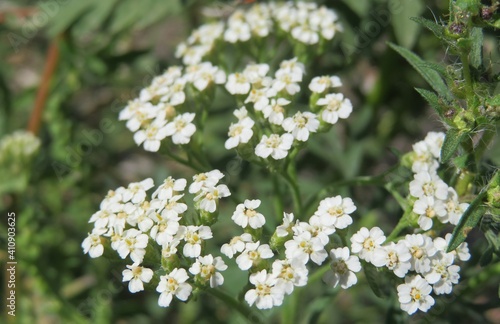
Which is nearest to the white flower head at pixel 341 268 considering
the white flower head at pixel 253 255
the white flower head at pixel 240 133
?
the white flower head at pixel 253 255

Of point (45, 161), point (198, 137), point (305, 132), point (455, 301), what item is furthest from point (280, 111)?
point (45, 161)

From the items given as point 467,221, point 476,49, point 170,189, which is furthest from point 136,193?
point 476,49

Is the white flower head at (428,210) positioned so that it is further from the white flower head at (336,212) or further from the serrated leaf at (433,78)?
the serrated leaf at (433,78)

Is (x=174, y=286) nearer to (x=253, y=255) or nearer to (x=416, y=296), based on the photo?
(x=253, y=255)

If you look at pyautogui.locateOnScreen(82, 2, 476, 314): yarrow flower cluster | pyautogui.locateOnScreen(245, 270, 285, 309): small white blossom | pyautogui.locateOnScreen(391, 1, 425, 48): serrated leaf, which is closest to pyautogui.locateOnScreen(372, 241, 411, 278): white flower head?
pyautogui.locateOnScreen(82, 2, 476, 314): yarrow flower cluster

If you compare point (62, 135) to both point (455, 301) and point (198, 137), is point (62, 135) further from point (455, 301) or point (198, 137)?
point (455, 301)

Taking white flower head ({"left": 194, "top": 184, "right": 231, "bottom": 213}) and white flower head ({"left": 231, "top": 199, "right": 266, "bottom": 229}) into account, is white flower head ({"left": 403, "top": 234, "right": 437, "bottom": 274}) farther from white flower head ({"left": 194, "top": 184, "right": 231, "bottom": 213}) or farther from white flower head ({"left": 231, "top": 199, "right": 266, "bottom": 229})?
white flower head ({"left": 194, "top": 184, "right": 231, "bottom": 213})
